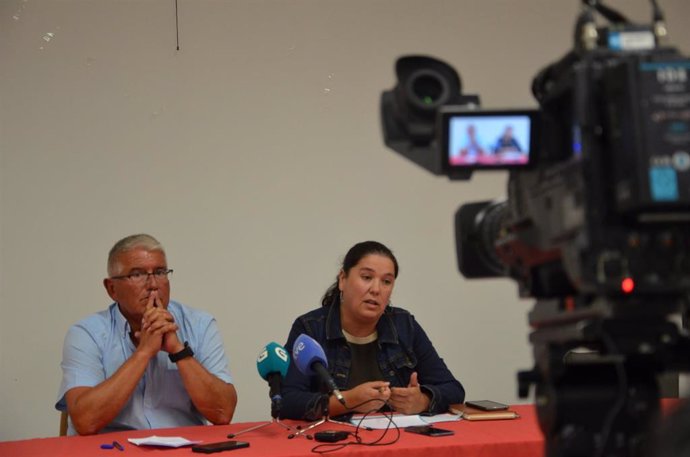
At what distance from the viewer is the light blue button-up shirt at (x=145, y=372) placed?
2.99 m

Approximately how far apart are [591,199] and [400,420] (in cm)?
167

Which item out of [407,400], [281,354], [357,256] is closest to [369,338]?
[357,256]

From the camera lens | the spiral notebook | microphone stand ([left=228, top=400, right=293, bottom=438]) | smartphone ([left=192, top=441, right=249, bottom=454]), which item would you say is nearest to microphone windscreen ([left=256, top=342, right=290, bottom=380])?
microphone stand ([left=228, top=400, right=293, bottom=438])

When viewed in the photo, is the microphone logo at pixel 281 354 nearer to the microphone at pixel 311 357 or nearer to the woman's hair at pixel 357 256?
the microphone at pixel 311 357

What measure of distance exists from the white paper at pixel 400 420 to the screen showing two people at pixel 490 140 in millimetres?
1430

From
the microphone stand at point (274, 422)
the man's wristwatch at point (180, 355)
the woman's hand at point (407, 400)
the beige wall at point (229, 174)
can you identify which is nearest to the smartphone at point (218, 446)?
the microphone stand at point (274, 422)

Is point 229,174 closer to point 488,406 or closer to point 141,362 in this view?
point 141,362

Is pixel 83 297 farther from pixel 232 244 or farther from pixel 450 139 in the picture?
pixel 450 139

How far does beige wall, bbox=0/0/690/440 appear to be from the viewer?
3.95 metres

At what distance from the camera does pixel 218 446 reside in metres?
2.38

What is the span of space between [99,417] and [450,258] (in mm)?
2080

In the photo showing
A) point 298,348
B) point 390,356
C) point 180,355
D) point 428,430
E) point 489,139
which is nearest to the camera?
point 489,139

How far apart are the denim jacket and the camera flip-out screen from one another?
1.84 meters

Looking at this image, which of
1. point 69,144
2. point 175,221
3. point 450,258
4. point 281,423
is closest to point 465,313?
point 450,258
